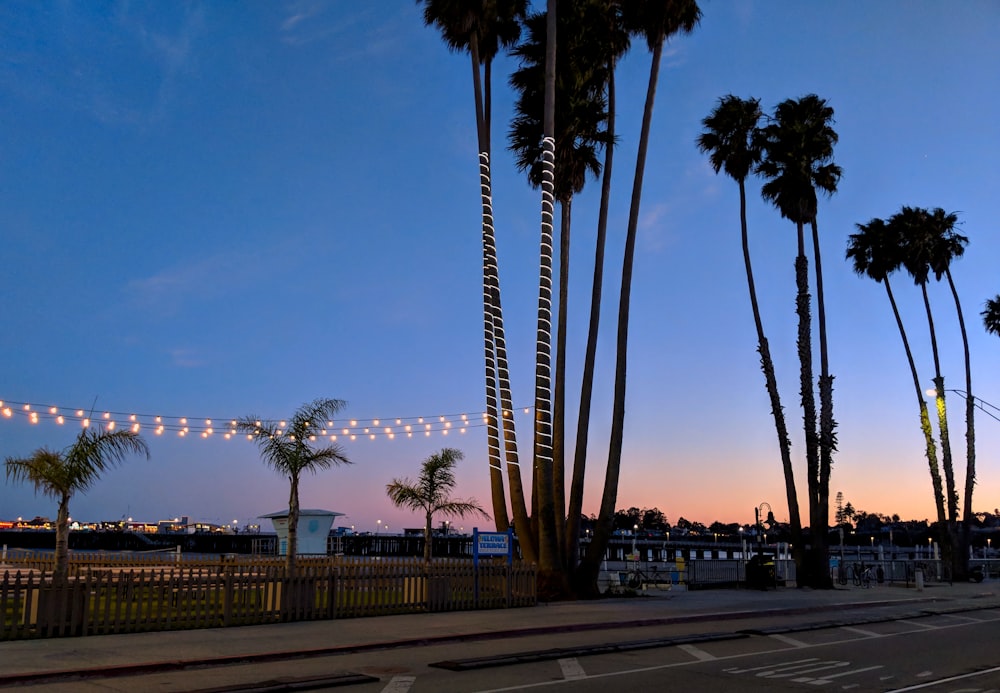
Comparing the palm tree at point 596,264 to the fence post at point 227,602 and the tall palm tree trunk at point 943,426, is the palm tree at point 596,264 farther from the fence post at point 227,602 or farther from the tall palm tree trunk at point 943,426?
the tall palm tree trunk at point 943,426

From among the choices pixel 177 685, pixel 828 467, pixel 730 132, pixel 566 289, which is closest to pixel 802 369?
pixel 828 467

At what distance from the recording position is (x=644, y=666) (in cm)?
1267

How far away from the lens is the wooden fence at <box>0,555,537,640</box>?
14070 mm

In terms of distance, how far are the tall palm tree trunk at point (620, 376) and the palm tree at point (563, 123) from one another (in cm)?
129

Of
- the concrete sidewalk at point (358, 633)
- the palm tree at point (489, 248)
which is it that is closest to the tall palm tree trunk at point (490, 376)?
Answer: the palm tree at point (489, 248)

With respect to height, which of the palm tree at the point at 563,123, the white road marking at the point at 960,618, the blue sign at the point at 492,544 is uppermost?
the palm tree at the point at 563,123

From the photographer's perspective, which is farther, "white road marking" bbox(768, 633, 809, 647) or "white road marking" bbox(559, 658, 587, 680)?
"white road marking" bbox(768, 633, 809, 647)

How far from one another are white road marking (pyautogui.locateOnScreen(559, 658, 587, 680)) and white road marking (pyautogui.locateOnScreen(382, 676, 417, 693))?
203 cm

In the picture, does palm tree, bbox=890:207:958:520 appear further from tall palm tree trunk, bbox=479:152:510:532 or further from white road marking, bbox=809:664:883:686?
white road marking, bbox=809:664:883:686

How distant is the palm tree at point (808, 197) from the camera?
36.8 metres

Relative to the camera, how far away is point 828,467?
36.7 m

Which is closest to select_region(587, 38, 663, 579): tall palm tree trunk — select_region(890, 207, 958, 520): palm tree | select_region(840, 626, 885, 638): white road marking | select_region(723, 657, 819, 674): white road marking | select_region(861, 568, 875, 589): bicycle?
select_region(840, 626, 885, 638): white road marking

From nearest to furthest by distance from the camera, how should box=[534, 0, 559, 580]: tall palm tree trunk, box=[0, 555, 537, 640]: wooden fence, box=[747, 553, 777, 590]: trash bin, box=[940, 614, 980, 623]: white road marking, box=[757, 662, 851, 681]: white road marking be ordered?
1. box=[757, 662, 851, 681]: white road marking
2. box=[0, 555, 537, 640]: wooden fence
3. box=[940, 614, 980, 623]: white road marking
4. box=[534, 0, 559, 580]: tall palm tree trunk
5. box=[747, 553, 777, 590]: trash bin

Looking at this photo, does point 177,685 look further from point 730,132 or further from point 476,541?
point 730,132
